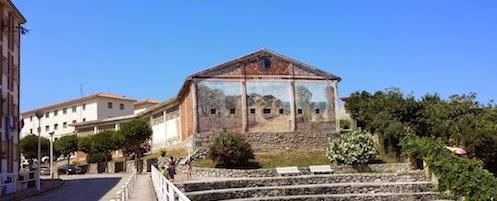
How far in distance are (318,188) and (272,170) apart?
6693mm

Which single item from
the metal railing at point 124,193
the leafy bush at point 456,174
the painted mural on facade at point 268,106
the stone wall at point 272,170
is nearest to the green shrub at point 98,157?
the painted mural on facade at point 268,106

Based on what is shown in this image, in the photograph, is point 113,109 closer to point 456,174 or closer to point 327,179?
point 327,179

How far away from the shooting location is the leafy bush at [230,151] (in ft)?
139

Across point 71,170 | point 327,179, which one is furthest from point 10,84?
point 71,170

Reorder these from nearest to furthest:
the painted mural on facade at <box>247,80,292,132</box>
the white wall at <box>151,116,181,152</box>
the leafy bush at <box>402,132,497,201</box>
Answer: the leafy bush at <box>402,132,497,201</box>, the painted mural on facade at <box>247,80,292,132</box>, the white wall at <box>151,116,181,152</box>

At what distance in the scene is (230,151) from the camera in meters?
42.5

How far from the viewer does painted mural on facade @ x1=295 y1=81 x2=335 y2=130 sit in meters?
51.6

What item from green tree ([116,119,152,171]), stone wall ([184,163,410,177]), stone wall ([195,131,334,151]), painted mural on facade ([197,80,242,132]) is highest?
painted mural on facade ([197,80,242,132])

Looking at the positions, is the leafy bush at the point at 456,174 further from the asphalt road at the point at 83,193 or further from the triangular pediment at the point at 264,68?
the asphalt road at the point at 83,193

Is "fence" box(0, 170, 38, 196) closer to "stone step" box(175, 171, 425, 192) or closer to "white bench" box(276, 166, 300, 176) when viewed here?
"stone step" box(175, 171, 425, 192)

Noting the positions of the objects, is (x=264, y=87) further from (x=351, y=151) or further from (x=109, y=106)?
(x=109, y=106)

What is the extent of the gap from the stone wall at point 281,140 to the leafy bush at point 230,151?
5.10 m

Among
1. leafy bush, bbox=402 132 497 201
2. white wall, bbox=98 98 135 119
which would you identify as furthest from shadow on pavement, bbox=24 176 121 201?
white wall, bbox=98 98 135 119

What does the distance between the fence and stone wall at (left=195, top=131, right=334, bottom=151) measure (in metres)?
14.9
